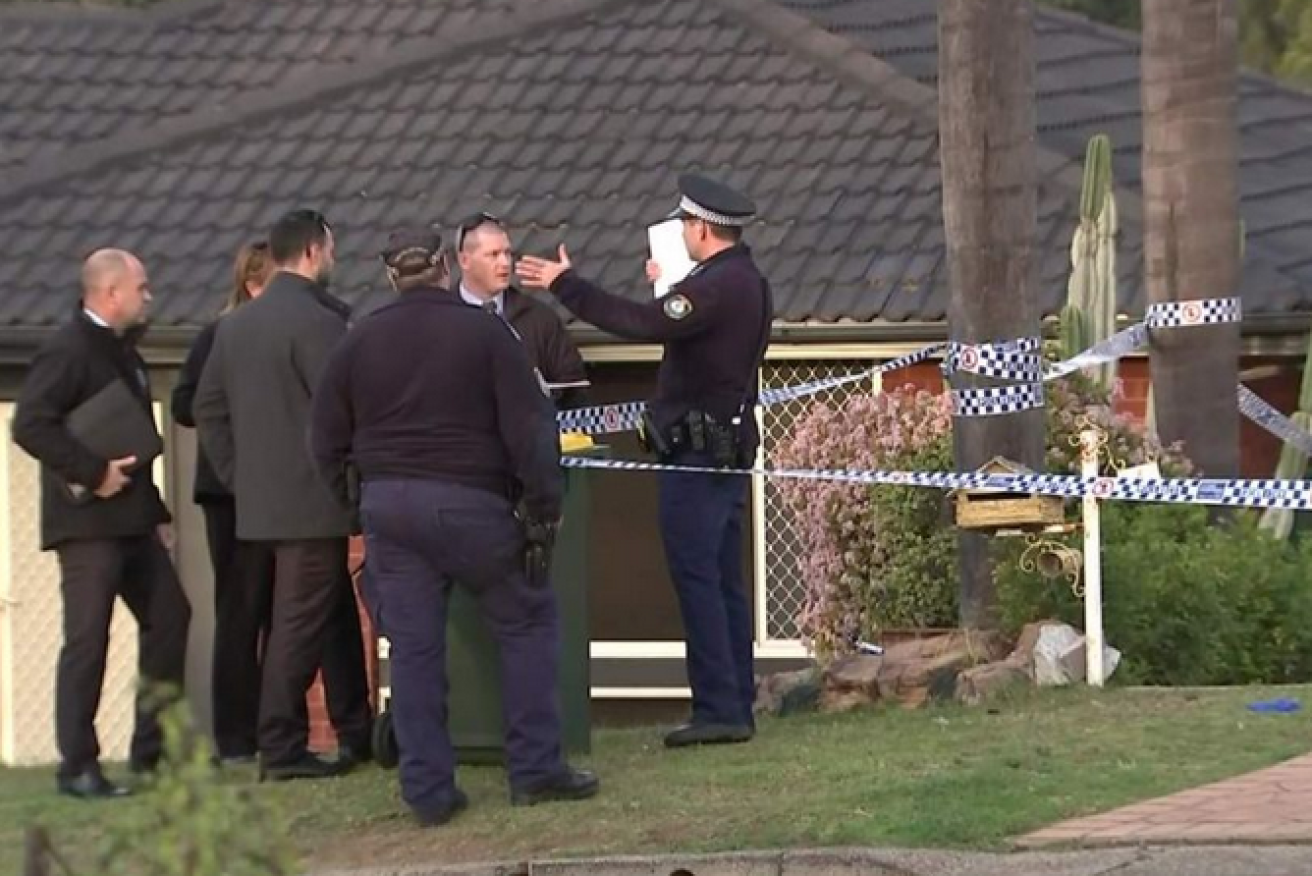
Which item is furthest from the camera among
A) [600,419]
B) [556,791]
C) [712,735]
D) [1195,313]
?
[1195,313]

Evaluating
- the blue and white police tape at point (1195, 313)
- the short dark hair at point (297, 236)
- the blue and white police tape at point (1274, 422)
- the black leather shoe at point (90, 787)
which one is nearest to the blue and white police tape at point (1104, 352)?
the blue and white police tape at point (1195, 313)

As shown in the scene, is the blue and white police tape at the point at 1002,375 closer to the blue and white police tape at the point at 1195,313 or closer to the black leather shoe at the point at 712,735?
the blue and white police tape at the point at 1195,313

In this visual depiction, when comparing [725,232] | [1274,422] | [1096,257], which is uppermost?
[1096,257]

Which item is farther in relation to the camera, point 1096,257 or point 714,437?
point 1096,257

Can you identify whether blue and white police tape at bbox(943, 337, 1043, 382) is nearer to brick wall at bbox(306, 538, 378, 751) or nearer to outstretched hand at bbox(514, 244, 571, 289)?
outstretched hand at bbox(514, 244, 571, 289)

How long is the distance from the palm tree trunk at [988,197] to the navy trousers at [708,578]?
126cm

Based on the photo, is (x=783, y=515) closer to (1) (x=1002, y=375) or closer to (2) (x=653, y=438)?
(1) (x=1002, y=375)

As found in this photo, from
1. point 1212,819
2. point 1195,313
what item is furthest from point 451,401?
point 1195,313

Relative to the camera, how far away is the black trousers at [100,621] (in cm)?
912

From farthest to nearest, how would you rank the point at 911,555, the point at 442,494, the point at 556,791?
the point at 911,555, the point at 556,791, the point at 442,494

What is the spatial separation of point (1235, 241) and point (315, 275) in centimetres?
432

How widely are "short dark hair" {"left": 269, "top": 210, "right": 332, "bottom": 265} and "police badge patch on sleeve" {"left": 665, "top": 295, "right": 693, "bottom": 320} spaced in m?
1.20

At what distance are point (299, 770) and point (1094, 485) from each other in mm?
2852

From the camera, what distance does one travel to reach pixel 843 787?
8.06 m
